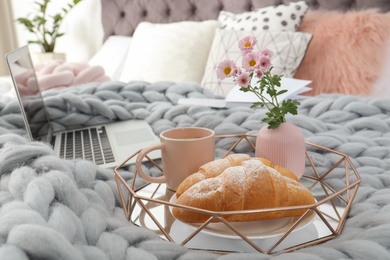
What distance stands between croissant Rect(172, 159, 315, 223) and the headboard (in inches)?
58.8

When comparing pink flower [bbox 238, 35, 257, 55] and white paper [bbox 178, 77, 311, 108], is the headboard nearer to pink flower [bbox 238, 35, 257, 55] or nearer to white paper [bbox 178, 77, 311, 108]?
white paper [bbox 178, 77, 311, 108]

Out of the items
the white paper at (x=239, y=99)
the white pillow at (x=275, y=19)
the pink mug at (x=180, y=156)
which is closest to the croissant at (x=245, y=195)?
the pink mug at (x=180, y=156)

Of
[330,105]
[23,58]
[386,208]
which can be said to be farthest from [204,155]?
[23,58]

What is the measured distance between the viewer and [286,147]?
660 mm

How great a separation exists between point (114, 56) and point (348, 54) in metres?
1.31

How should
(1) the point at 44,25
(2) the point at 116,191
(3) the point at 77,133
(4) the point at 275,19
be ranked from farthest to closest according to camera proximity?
(1) the point at 44,25 → (4) the point at 275,19 → (3) the point at 77,133 → (2) the point at 116,191

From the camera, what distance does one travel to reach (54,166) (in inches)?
19.7

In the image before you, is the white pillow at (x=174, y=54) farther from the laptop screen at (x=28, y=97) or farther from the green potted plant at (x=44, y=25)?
the green potted plant at (x=44, y=25)

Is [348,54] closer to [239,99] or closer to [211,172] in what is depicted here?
[239,99]

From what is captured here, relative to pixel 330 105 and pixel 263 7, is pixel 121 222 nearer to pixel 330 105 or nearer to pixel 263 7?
pixel 330 105

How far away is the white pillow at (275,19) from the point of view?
1.68 meters

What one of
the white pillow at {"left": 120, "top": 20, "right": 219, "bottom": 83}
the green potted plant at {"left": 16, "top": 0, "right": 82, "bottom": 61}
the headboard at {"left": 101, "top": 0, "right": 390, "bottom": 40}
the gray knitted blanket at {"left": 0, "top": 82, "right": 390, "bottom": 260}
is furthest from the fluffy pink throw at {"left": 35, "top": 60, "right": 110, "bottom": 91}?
the green potted plant at {"left": 16, "top": 0, "right": 82, "bottom": 61}

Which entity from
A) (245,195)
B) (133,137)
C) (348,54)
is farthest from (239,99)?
(348,54)

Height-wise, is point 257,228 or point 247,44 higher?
point 247,44
